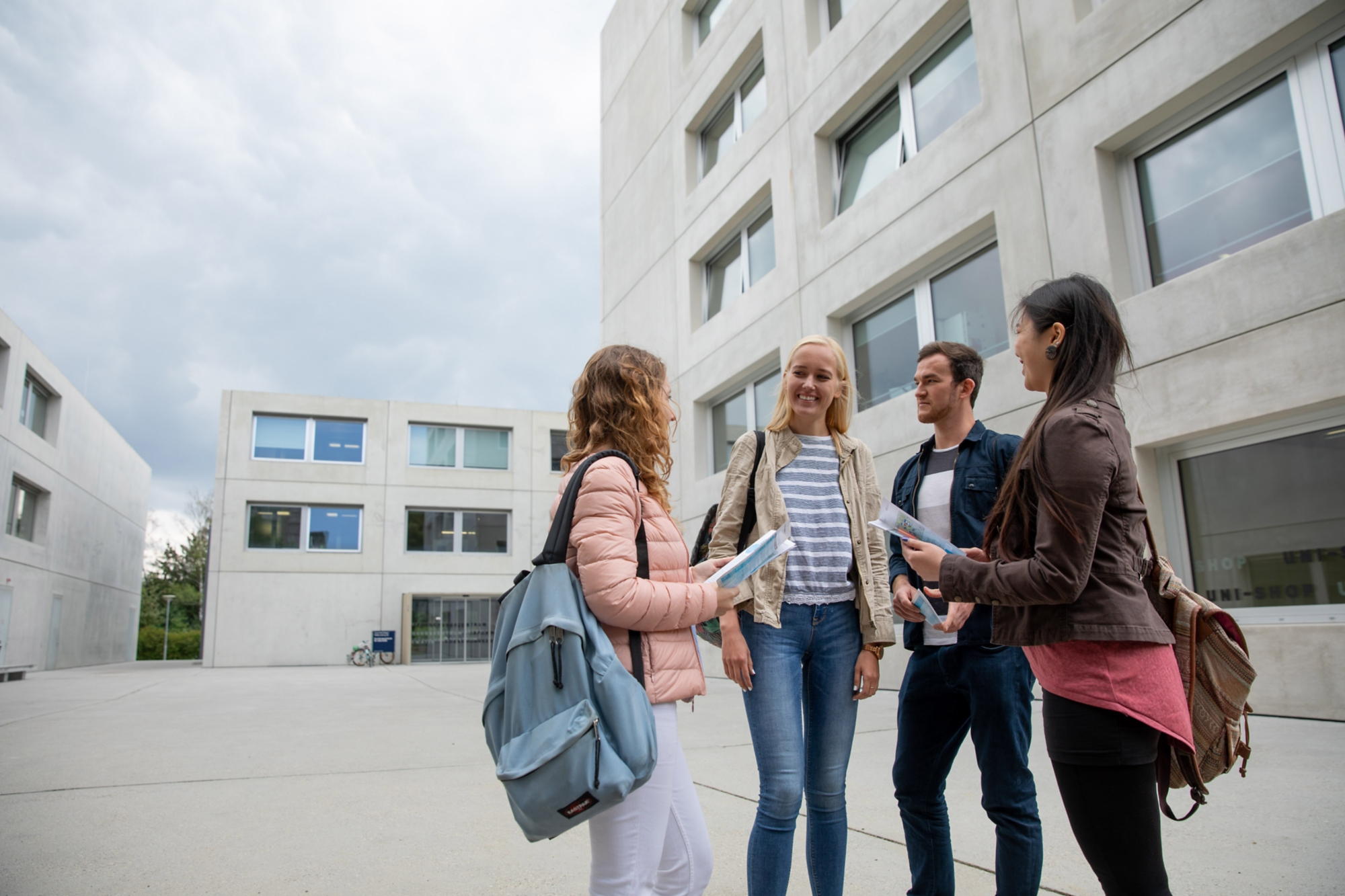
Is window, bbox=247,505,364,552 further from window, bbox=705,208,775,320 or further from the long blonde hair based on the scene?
the long blonde hair

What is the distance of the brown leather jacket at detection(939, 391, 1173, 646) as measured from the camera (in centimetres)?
149

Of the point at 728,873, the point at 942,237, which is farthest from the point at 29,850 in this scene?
the point at 942,237

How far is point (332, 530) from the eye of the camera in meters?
26.3

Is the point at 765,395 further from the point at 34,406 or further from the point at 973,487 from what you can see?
the point at 34,406

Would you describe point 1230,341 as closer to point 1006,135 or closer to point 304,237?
point 1006,135

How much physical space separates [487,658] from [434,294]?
51855mm

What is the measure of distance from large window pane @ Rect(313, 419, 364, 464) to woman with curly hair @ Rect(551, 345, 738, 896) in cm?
2694

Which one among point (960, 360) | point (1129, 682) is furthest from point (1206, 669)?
point (960, 360)

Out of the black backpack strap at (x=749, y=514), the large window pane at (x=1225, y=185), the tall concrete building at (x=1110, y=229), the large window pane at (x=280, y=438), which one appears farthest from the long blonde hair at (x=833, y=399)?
the large window pane at (x=280, y=438)

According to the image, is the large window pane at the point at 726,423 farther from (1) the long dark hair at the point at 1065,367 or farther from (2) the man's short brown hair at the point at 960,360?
(1) the long dark hair at the point at 1065,367

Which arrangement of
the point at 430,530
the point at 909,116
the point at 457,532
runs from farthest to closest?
the point at 457,532, the point at 430,530, the point at 909,116

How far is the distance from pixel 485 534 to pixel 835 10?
812 inches

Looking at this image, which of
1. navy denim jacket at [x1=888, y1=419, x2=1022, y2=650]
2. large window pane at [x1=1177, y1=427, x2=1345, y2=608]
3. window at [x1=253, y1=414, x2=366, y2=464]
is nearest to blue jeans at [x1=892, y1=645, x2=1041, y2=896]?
navy denim jacket at [x1=888, y1=419, x2=1022, y2=650]

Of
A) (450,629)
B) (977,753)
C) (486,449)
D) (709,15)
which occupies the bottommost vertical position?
(450,629)
